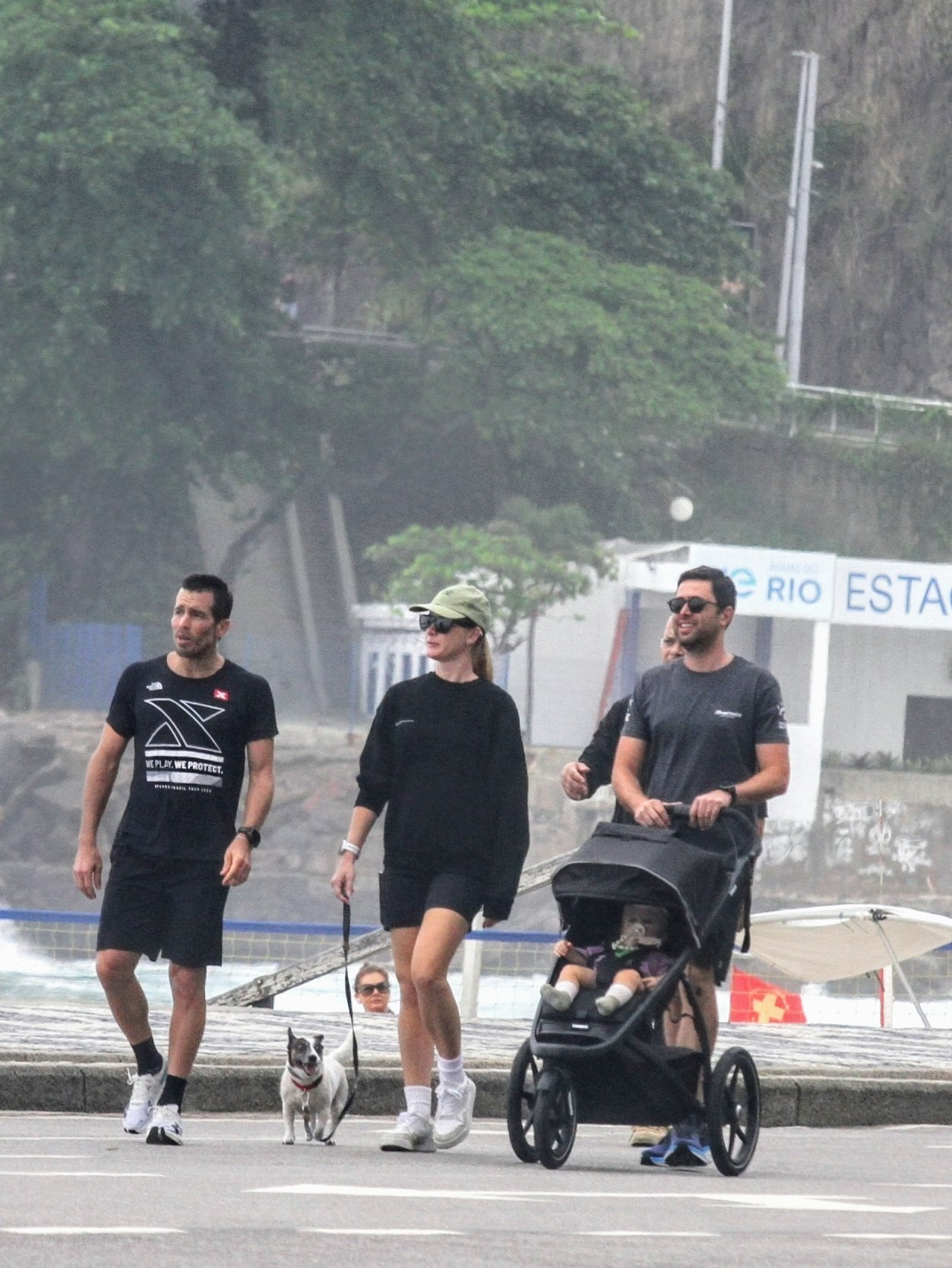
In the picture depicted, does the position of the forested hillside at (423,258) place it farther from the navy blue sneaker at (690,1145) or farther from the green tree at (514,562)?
the navy blue sneaker at (690,1145)

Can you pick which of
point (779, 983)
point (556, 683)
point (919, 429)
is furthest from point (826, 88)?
point (779, 983)

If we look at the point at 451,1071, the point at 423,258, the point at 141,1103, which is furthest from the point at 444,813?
the point at 423,258

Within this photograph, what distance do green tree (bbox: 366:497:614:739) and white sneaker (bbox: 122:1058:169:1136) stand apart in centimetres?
4967

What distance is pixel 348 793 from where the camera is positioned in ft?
187

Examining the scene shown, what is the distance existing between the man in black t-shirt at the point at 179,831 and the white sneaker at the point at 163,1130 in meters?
0.10

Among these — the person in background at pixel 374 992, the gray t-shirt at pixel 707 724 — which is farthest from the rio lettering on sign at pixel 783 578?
the gray t-shirt at pixel 707 724

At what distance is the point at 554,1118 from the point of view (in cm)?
764

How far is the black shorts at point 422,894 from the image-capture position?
26.7ft

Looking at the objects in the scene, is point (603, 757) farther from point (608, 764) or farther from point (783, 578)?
point (783, 578)

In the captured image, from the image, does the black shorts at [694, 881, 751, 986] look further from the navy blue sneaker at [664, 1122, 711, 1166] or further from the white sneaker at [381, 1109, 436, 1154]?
the white sneaker at [381, 1109, 436, 1154]

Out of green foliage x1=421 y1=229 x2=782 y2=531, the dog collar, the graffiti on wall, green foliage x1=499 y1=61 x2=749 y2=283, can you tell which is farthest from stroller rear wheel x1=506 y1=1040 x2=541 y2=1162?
green foliage x1=499 y1=61 x2=749 y2=283

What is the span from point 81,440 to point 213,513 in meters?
6.42

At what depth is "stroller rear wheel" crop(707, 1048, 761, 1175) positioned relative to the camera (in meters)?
7.59

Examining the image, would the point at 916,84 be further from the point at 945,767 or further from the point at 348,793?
the point at 348,793
